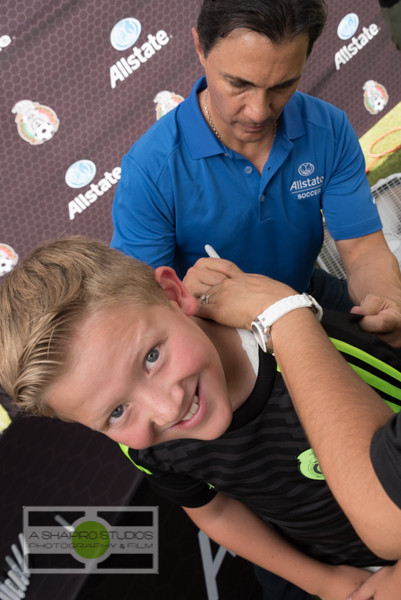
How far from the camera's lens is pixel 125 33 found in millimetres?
2662

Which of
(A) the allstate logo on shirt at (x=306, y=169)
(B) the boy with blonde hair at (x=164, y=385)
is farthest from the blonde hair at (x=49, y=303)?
(A) the allstate logo on shirt at (x=306, y=169)

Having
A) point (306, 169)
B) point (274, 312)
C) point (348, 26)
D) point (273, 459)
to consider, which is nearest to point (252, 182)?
point (306, 169)

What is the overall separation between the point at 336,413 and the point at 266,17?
0.87m

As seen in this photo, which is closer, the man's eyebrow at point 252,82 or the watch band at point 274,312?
the watch band at point 274,312

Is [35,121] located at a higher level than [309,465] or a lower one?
higher

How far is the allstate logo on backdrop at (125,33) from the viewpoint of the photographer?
2627 millimetres

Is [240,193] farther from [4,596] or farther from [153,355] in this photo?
[4,596]

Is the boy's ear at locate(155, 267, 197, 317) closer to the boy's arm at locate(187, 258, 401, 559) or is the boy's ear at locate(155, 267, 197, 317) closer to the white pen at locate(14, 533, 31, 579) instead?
the boy's arm at locate(187, 258, 401, 559)

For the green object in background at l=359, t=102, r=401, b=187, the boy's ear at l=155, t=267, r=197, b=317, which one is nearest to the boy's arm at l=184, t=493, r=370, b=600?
the boy's ear at l=155, t=267, r=197, b=317

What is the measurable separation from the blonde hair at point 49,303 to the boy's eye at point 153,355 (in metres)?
0.08

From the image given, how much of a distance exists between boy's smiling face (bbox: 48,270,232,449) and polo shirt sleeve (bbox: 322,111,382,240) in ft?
2.61

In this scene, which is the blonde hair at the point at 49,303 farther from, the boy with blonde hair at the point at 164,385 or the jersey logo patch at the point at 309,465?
the jersey logo patch at the point at 309,465

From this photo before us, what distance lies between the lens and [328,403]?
0.79 m

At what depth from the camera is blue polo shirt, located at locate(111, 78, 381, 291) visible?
4.81 ft
